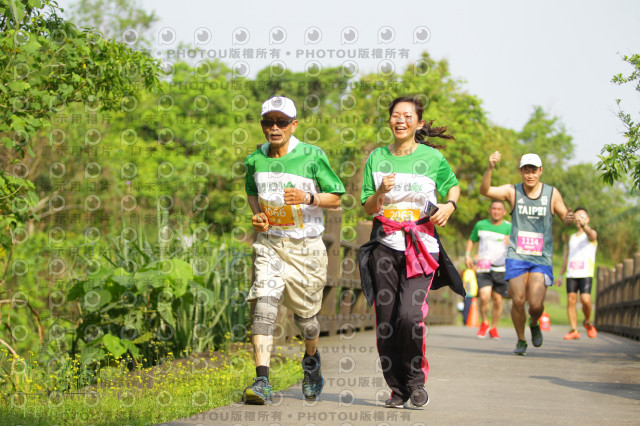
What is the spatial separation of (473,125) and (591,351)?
63.3 feet

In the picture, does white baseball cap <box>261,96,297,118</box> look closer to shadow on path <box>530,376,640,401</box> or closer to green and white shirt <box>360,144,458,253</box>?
green and white shirt <box>360,144,458,253</box>

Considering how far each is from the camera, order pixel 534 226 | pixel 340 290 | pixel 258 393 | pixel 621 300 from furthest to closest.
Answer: pixel 621 300 < pixel 340 290 < pixel 534 226 < pixel 258 393

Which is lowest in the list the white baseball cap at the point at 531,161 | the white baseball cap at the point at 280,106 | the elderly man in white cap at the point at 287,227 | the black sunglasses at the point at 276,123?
the elderly man in white cap at the point at 287,227

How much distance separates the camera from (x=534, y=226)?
9.80 m

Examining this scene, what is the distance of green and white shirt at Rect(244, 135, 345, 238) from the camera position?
5957 millimetres

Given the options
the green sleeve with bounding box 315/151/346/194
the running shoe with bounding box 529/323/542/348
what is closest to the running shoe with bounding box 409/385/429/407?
the green sleeve with bounding box 315/151/346/194

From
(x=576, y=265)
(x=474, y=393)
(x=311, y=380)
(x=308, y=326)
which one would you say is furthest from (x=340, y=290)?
(x=311, y=380)

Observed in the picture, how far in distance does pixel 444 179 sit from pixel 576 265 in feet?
28.9

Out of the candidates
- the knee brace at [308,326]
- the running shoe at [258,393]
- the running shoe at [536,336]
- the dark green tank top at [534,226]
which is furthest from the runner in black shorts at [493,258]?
the running shoe at [258,393]

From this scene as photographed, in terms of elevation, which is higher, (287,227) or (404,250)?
(287,227)

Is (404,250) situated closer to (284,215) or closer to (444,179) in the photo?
(444,179)

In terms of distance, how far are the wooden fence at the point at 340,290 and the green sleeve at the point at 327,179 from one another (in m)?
2.75

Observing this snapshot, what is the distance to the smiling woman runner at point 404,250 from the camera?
5.87 meters

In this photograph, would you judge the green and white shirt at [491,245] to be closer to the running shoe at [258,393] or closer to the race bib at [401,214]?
the race bib at [401,214]
